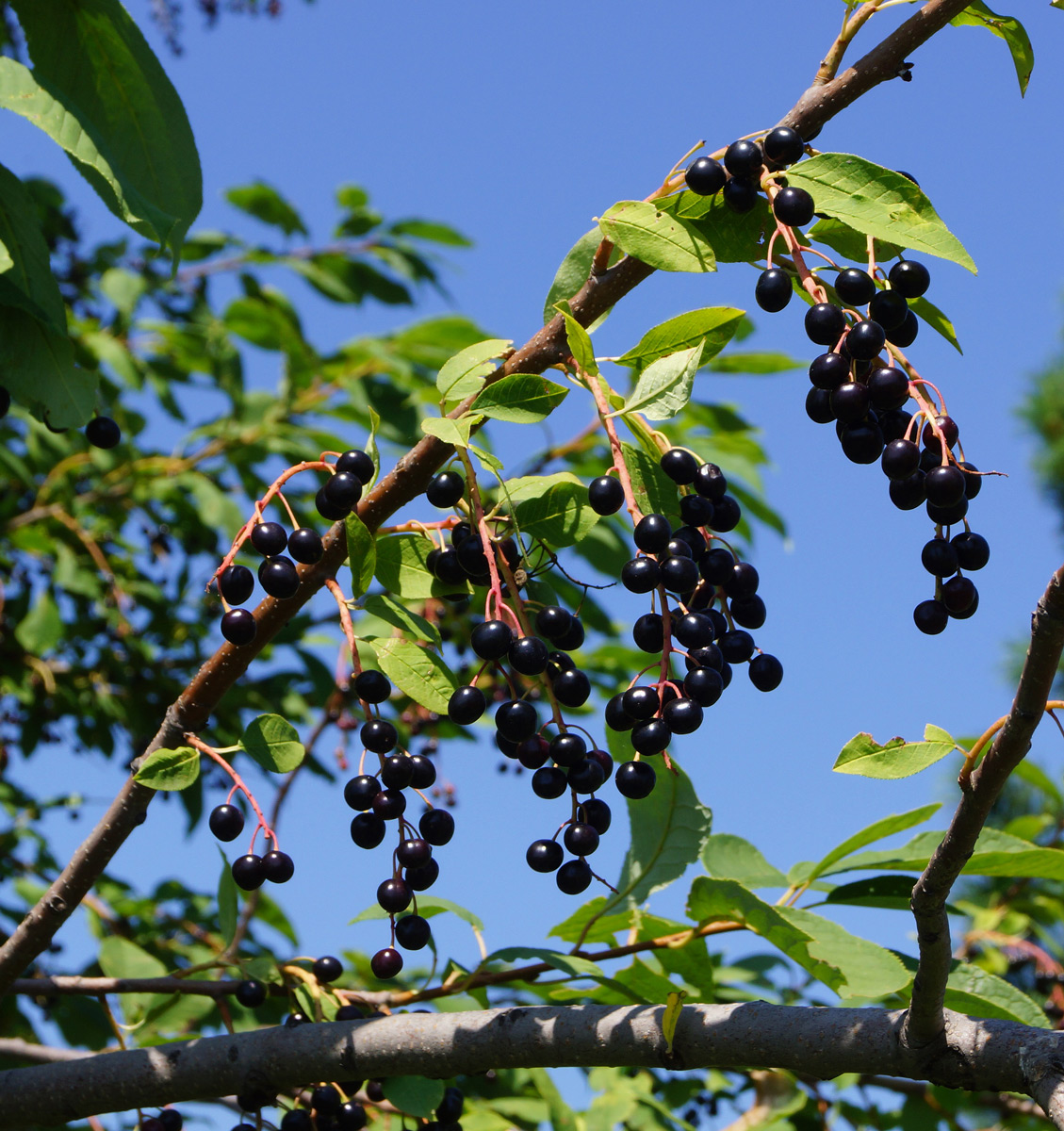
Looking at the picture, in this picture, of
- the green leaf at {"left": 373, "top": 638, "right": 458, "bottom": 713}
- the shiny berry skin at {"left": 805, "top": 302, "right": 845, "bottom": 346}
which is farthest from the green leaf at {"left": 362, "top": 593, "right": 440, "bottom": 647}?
the shiny berry skin at {"left": 805, "top": 302, "right": 845, "bottom": 346}

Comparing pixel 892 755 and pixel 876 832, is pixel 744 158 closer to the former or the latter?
pixel 892 755

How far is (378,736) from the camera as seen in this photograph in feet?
4.37

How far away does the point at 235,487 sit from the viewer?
4.27m

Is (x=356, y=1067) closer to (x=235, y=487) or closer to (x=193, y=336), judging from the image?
(x=235, y=487)

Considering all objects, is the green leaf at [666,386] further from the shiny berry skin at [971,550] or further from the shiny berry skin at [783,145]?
the shiny berry skin at [971,550]

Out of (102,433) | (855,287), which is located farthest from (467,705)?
(102,433)

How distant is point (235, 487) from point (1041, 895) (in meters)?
3.25

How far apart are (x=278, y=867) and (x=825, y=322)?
92 cm

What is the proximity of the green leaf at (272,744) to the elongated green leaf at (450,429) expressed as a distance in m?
0.43

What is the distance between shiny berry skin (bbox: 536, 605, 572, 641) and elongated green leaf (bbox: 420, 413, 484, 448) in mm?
224

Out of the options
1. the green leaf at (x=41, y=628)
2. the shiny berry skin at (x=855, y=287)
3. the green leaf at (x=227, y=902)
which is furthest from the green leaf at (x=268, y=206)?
the shiny berry skin at (x=855, y=287)

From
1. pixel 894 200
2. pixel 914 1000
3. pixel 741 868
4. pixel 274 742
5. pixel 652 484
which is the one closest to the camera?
pixel 914 1000

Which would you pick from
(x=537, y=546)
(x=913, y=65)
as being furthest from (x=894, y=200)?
(x=537, y=546)

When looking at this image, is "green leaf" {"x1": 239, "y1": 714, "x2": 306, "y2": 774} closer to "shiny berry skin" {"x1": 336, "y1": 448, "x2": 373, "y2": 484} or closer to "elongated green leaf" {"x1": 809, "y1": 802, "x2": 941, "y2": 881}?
"shiny berry skin" {"x1": 336, "y1": 448, "x2": 373, "y2": 484}
